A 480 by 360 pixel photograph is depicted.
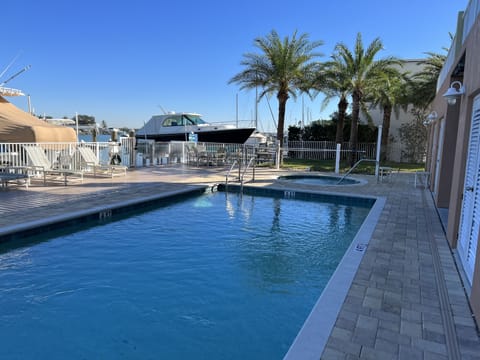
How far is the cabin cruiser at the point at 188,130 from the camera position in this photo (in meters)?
25.3

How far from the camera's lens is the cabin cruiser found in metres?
25.3

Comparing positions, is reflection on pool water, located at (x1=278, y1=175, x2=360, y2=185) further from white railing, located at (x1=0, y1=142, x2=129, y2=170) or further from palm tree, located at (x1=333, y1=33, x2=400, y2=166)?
white railing, located at (x1=0, y1=142, x2=129, y2=170)

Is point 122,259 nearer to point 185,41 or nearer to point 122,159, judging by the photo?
point 122,159

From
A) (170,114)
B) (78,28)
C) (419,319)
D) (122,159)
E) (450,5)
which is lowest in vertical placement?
(419,319)

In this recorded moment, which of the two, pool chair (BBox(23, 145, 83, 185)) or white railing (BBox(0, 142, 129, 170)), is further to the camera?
white railing (BBox(0, 142, 129, 170))

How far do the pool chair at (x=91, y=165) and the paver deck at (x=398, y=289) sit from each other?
10.3 ft

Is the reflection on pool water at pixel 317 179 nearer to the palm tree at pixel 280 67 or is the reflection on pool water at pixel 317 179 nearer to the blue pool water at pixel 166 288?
the palm tree at pixel 280 67

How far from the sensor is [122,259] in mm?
5074

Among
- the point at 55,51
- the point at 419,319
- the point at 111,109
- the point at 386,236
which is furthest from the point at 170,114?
the point at 419,319

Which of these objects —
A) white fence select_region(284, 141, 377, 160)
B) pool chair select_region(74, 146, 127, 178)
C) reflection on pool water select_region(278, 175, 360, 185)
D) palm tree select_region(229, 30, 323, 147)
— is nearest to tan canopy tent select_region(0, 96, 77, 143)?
pool chair select_region(74, 146, 127, 178)

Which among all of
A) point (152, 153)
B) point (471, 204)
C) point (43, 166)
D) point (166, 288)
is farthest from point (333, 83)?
point (166, 288)

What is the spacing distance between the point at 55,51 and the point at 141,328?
77.4 feet

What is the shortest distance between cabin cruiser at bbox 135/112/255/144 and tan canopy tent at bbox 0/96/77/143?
36.7 feet

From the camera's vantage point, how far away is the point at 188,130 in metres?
26.4
